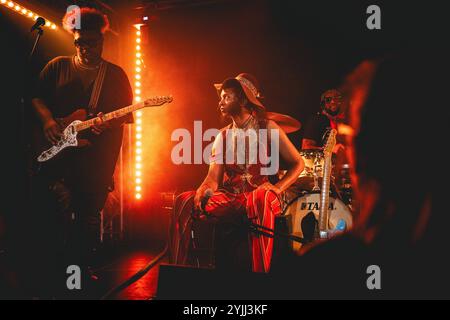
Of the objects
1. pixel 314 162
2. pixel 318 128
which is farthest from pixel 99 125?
pixel 318 128

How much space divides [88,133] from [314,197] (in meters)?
2.79

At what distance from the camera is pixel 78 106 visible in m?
3.83

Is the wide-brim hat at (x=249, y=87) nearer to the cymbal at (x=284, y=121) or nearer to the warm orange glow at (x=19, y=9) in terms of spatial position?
the cymbal at (x=284, y=121)

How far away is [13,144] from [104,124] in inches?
51.5

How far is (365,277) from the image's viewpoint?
0.90 meters

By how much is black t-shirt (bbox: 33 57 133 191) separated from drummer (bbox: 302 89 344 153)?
8.65 ft

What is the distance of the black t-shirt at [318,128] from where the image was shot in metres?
5.05

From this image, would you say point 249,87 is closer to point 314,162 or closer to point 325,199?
point 314,162

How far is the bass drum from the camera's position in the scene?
13.8 feet

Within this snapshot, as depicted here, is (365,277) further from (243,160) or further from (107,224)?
Result: (107,224)

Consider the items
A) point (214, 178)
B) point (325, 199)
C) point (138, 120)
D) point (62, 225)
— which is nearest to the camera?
point (214, 178)

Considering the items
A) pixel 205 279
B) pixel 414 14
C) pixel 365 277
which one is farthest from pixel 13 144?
pixel 414 14

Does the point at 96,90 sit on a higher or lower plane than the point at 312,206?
higher
